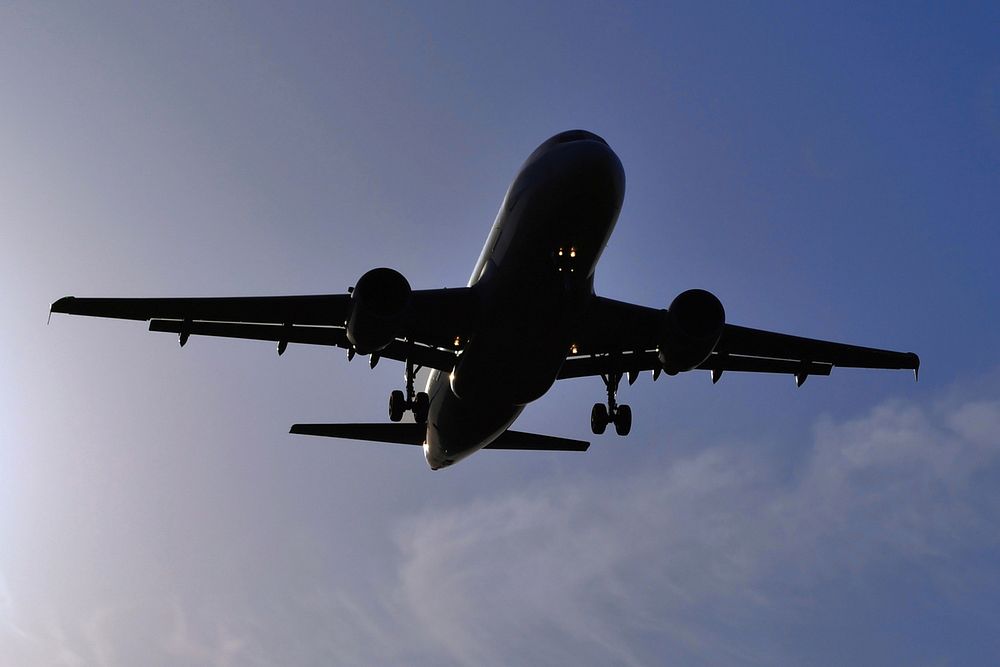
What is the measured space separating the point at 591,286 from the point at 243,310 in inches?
333

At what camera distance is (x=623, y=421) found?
1003 inches

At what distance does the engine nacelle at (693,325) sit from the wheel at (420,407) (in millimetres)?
7205

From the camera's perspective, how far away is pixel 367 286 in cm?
1958

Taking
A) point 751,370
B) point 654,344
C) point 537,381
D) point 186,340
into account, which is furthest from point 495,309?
point 751,370

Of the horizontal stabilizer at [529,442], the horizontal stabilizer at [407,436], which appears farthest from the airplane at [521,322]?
the horizontal stabilizer at [529,442]

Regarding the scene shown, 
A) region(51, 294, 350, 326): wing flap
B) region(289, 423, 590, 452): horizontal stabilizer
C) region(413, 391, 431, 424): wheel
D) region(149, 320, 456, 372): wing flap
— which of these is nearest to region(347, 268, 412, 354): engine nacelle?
region(51, 294, 350, 326): wing flap

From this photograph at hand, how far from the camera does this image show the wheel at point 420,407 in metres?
24.8

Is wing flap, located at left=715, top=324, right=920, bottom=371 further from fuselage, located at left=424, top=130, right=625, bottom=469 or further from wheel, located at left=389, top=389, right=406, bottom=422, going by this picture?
wheel, located at left=389, top=389, right=406, bottom=422

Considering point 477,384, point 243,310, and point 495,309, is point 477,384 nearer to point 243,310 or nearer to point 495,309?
point 495,309

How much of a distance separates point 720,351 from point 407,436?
34.4ft

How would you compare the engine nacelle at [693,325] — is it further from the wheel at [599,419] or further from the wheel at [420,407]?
the wheel at [420,407]

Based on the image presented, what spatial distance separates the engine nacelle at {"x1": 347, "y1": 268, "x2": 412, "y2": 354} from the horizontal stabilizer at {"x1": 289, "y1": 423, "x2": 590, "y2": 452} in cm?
743

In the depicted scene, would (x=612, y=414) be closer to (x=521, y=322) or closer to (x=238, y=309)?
(x=521, y=322)

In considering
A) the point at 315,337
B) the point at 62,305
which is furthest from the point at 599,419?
the point at 62,305
